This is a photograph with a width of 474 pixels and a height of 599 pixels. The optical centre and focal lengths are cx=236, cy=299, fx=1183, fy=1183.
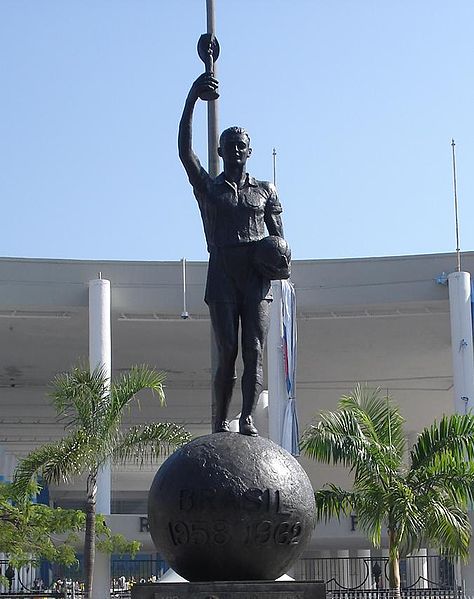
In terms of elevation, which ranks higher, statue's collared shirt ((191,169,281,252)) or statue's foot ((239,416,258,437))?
statue's collared shirt ((191,169,281,252))

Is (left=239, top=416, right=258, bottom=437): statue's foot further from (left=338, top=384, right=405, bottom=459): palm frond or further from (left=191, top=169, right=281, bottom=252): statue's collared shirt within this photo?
(left=338, top=384, right=405, bottom=459): palm frond

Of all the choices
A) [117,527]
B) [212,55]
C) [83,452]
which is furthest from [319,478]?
[212,55]

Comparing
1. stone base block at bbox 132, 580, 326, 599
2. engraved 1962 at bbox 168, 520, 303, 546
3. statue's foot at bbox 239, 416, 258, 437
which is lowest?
stone base block at bbox 132, 580, 326, 599

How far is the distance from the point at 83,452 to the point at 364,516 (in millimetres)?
4635

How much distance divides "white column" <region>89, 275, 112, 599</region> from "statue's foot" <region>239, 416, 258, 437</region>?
1970 cm

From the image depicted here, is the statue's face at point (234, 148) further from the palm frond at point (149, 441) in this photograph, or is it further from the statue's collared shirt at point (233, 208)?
the palm frond at point (149, 441)

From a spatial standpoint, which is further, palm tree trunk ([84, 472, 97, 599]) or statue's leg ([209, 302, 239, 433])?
palm tree trunk ([84, 472, 97, 599])

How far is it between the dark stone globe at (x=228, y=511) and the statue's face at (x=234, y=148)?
219 cm

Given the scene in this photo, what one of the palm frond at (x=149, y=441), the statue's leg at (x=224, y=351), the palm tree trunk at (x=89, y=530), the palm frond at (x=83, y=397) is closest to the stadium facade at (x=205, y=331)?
the palm frond at (x=149, y=441)

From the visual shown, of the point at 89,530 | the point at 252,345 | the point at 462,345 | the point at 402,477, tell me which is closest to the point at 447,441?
the point at 402,477

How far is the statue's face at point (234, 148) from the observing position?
A: 8883 mm

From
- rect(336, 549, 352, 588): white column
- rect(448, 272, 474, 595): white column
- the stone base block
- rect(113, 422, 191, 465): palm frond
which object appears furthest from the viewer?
rect(336, 549, 352, 588): white column

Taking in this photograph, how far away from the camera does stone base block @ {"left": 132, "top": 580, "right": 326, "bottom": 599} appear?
7.53 metres

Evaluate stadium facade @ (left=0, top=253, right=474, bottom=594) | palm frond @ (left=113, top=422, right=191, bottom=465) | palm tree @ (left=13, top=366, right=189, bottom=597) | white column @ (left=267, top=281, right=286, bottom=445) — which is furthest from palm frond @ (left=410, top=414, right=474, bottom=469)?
stadium facade @ (left=0, top=253, right=474, bottom=594)
